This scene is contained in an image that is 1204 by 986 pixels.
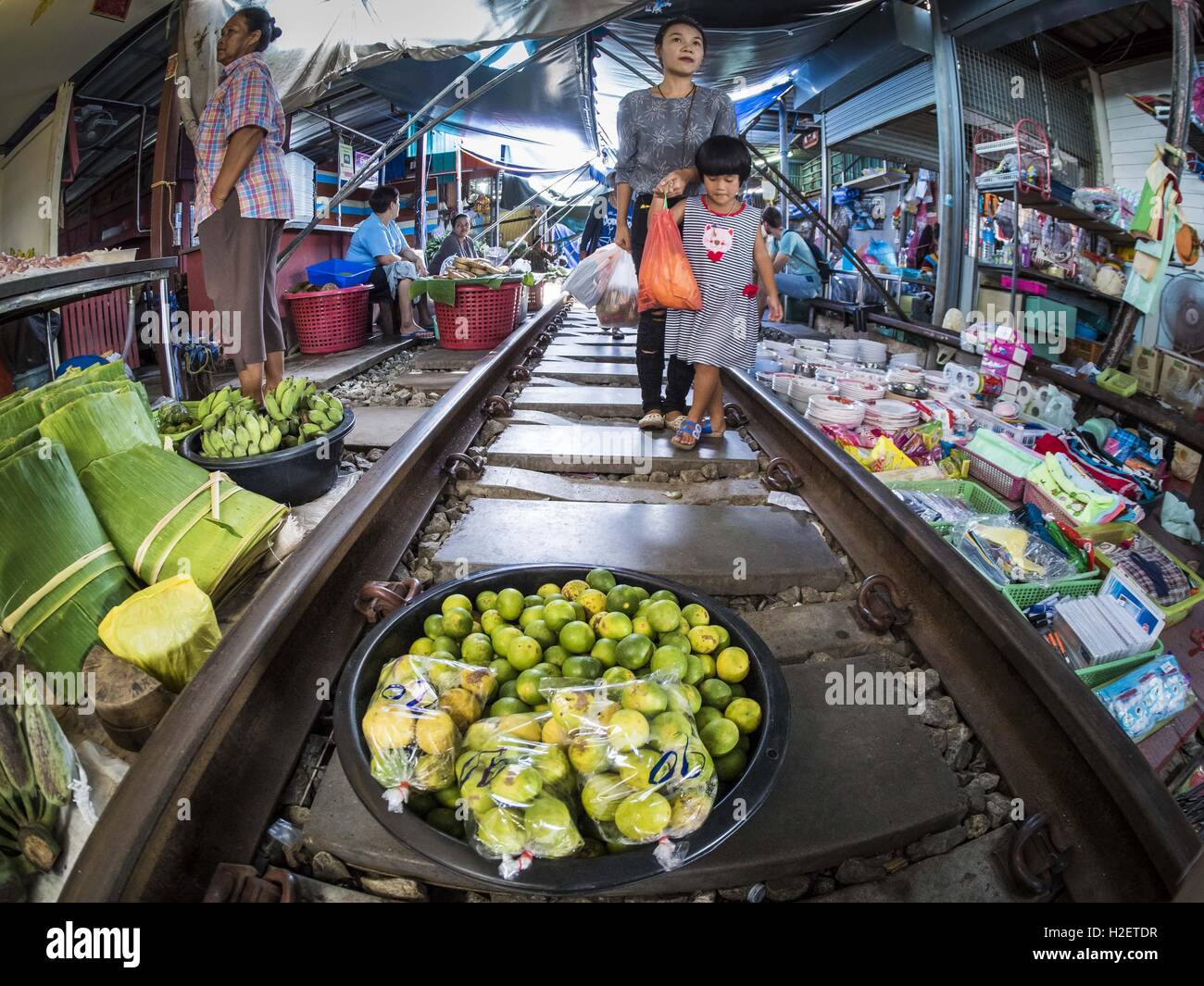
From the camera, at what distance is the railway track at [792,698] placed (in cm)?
114

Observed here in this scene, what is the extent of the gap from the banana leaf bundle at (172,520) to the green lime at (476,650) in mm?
980

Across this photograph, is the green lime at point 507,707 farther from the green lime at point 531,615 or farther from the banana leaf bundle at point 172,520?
the banana leaf bundle at point 172,520

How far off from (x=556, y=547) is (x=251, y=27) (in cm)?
364

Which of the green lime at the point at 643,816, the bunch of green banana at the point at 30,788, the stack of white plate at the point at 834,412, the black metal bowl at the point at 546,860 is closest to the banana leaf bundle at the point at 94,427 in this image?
the bunch of green banana at the point at 30,788

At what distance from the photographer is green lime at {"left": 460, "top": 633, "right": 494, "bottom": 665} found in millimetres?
1422

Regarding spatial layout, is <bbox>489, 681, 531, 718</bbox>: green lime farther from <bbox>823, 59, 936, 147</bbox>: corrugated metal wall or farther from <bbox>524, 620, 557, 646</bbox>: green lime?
<bbox>823, 59, 936, 147</bbox>: corrugated metal wall

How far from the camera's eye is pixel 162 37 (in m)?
4.52

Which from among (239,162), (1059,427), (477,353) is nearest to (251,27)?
(239,162)

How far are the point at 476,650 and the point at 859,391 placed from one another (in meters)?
3.95

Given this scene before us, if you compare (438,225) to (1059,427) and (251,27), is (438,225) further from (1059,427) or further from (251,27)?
(1059,427)

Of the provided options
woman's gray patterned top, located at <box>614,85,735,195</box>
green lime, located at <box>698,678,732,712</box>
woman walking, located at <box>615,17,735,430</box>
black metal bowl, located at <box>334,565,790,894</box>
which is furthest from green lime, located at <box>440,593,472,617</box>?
woman's gray patterned top, located at <box>614,85,735,195</box>

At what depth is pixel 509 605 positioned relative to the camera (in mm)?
1567

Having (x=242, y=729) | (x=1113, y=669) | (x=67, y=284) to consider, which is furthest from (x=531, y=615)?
(x=67, y=284)
